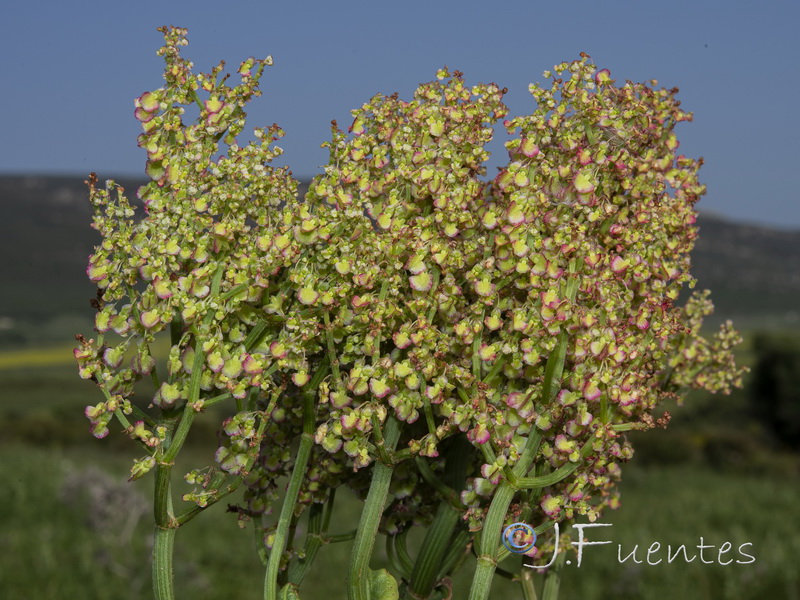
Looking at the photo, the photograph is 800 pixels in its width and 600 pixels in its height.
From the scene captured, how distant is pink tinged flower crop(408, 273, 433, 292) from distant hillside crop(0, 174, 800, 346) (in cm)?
6333

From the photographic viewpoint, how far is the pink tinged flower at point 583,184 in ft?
4.87

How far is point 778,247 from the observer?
415 ft

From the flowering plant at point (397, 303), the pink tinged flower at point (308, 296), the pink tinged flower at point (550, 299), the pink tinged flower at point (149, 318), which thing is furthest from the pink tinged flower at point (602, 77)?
the pink tinged flower at point (149, 318)

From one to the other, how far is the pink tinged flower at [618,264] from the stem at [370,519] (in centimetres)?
45

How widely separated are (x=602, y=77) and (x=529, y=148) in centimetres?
26

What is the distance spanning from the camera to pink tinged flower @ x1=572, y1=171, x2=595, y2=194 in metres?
1.48

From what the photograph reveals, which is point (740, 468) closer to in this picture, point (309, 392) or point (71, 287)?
point (309, 392)

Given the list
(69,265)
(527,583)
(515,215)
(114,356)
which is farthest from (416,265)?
(69,265)

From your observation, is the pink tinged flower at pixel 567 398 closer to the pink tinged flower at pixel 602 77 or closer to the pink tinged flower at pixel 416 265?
the pink tinged flower at pixel 416 265

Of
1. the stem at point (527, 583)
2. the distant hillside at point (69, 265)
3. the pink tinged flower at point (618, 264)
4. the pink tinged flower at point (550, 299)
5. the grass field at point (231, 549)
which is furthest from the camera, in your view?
the distant hillside at point (69, 265)

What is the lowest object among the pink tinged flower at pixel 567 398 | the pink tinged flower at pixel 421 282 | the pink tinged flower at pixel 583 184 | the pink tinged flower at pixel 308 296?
the pink tinged flower at pixel 567 398

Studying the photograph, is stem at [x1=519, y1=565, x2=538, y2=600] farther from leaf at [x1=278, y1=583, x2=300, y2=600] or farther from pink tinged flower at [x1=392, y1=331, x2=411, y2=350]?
pink tinged flower at [x1=392, y1=331, x2=411, y2=350]

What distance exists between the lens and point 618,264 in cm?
151

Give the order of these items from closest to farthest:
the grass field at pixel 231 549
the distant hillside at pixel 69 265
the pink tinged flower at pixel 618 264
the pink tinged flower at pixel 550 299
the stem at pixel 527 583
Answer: the pink tinged flower at pixel 550 299 → the pink tinged flower at pixel 618 264 → the stem at pixel 527 583 → the grass field at pixel 231 549 → the distant hillside at pixel 69 265
